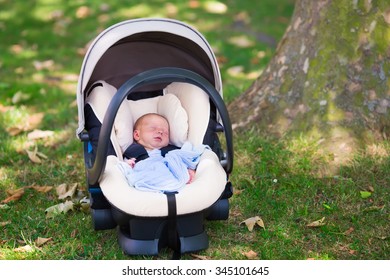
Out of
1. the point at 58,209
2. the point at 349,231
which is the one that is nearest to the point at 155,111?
the point at 58,209

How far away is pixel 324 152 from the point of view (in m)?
4.62

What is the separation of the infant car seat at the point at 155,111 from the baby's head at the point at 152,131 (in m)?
0.06

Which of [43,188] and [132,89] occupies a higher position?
[132,89]

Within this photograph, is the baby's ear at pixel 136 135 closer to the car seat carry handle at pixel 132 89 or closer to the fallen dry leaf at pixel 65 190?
the fallen dry leaf at pixel 65 190

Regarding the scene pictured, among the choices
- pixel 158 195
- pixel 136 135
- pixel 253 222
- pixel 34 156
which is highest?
pixel 158 195

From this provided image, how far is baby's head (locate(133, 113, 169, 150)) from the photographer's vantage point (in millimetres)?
4074

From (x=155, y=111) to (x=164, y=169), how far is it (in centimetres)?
80

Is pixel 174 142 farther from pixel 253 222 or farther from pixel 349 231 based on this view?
pixel 349 231

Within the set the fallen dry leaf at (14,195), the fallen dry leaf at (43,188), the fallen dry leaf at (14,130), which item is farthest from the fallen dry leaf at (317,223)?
the fallen dry leaf at (14,130)

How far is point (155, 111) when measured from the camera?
4.42 m

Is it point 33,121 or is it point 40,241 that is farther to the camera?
point 33,121

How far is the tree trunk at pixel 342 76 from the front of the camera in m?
4.59

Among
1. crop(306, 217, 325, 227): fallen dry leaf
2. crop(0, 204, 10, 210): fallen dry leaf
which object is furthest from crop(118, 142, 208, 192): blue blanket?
crop(0, 204, 10, 210): fallen dry leaf

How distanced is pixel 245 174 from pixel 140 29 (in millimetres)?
1350
